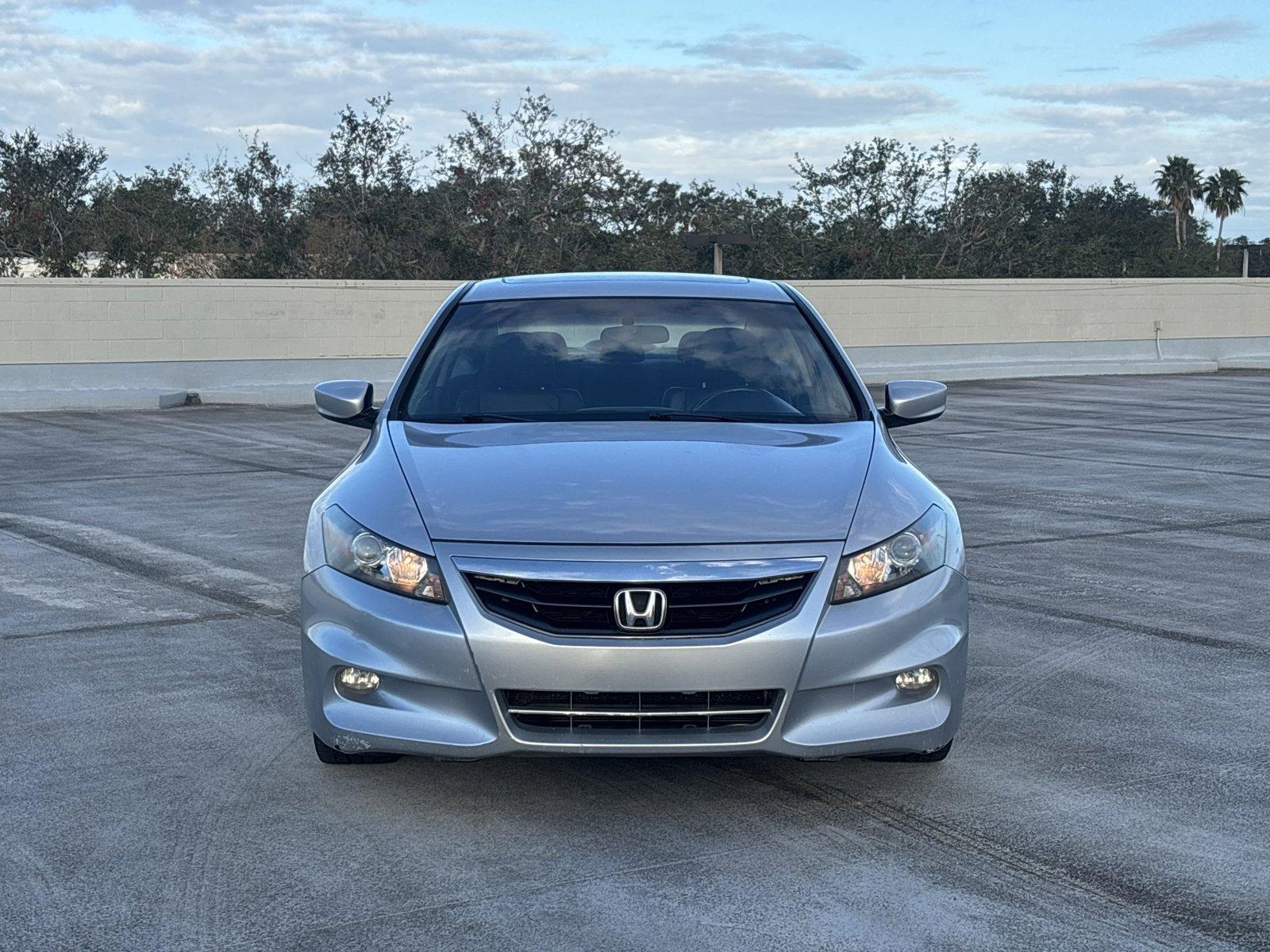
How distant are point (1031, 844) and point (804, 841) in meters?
0.62

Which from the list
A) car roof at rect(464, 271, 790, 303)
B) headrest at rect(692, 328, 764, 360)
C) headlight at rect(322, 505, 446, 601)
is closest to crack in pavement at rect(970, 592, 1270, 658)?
car roof at rect(464, 271, 790, 303)

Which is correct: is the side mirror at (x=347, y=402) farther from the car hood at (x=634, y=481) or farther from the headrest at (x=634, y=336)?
the headrest at (x=634, y=336)

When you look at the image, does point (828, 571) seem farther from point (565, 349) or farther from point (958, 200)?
point (958, 200)

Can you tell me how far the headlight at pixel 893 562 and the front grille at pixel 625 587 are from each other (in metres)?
0.14

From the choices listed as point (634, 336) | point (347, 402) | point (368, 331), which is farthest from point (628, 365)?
point (368, 331)

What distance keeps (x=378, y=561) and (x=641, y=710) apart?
34.2 inches

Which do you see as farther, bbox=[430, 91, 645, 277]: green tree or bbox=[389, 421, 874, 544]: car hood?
bbox=[430, 91, 645, 277]: green tree

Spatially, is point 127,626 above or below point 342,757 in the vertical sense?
below

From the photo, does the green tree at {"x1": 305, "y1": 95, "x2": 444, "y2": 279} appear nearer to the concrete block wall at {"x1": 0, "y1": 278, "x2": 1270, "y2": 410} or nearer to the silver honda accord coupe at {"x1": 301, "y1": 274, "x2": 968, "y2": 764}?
the concrete block wall at {"x1": 0, "y1": 278, "x2": 1270, "y2": 410}

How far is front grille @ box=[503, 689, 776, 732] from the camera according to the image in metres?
4.27

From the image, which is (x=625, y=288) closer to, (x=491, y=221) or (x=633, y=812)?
(x=633, y=812)

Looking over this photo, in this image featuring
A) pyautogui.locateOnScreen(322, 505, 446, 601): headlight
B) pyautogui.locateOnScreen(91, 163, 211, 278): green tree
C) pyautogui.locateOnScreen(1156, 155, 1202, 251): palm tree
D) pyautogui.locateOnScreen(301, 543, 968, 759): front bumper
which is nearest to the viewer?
pyautogui.locateOnScreen(301, 543, 968, 759): front bumper

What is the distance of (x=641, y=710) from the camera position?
426 cm

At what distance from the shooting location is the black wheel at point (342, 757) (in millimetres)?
4750
